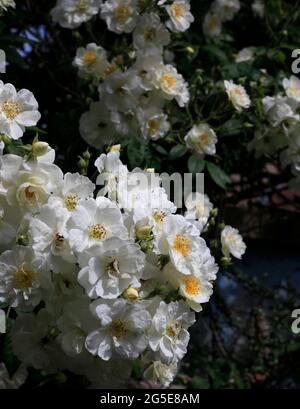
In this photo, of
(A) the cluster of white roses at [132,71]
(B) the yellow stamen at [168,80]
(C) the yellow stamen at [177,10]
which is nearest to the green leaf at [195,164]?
(A) the cluster of white roses at [132,71]

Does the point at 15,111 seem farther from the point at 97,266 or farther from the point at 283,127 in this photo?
the point at 283,127

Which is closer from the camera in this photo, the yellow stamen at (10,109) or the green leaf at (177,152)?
the yellow stamen at (10,109)

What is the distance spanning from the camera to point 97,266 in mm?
1082

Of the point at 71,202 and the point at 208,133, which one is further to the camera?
the point at 208,133

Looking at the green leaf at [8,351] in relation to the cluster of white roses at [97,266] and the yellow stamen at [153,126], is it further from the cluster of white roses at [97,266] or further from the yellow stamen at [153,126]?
the yellow stamen at [153,126]

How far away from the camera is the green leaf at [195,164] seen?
6.37ft

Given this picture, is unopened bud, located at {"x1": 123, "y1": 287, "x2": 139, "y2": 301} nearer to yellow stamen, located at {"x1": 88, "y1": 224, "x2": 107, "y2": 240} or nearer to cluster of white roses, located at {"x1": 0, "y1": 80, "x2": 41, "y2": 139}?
yellow stamen, located at {"x1": 88, "y1": 224, "x2": 107, "y2": 240}

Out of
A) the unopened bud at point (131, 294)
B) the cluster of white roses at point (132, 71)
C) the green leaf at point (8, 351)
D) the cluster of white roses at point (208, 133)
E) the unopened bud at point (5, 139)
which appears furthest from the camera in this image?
the cluster of white roses at point (208, 133)

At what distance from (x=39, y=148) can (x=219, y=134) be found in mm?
1018

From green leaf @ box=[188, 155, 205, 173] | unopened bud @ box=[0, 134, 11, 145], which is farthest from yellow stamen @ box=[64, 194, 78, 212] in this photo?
green leaf @ box=[188, 155, 205, 173]

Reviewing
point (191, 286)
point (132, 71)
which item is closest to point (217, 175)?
point (132, 71)

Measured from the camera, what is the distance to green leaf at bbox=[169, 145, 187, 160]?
6.39 feet

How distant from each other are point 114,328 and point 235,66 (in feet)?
4.37

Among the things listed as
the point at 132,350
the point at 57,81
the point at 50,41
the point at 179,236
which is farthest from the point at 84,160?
the point at 50,41
